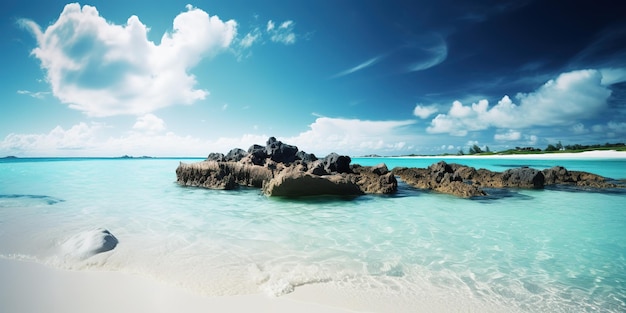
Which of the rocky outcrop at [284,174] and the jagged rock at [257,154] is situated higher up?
the jagged rock at [257,154]

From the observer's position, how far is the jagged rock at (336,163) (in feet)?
55.3

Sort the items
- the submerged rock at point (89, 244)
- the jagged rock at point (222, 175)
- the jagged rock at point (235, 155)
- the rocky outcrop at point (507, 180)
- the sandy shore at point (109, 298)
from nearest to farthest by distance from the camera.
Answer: the sandy shore at point (109, 298), the submerged rock at point (89, 244), the rocky outcrop at point (507, 180), the jagged rock at point (222, 175), the jagged rock at point (235, 155)

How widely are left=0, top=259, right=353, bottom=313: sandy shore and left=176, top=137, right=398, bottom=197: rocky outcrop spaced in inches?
329

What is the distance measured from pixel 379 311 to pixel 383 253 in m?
2.11

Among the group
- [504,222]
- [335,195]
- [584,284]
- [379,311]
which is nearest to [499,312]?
[379,311]

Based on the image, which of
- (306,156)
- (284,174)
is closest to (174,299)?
(284,174)

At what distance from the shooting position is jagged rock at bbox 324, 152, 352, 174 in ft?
55.3

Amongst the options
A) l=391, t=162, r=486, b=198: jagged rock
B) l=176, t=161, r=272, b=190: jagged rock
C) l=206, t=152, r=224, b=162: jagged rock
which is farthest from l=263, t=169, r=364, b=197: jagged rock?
l=206, t=152, r=224, b=162: jagged rock

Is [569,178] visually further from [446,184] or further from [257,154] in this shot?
[257,154]

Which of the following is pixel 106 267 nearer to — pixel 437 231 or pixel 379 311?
pixel 379 311

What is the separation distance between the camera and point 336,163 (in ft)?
55.7

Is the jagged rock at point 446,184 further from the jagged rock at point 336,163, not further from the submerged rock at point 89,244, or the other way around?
the submerged rock at point 89,244

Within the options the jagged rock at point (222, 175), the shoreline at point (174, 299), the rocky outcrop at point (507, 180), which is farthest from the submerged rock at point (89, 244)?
the rocky outcrop at point (507, 180)

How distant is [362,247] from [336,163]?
456 inches
